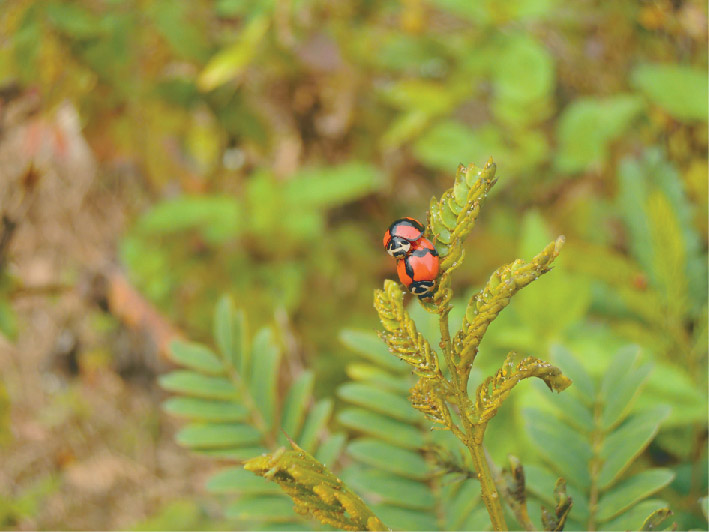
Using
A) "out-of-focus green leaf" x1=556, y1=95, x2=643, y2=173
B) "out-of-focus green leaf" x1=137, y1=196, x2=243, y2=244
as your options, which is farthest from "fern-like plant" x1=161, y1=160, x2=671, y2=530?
"out-of-focus green leaf" x1=556, y1=95, x2=643, y2=173

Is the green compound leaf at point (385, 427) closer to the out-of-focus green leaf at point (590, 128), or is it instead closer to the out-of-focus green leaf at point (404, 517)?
the out-of-focus green leaf at point (404, 517)

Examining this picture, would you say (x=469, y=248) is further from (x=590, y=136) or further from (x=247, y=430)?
(x=247, y=430)

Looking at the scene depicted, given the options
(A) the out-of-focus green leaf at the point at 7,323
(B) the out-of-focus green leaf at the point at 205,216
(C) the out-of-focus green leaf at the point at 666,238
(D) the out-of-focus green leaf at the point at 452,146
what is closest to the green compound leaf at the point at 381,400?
(C) the out-of-focus green leaf at the point at 666,238

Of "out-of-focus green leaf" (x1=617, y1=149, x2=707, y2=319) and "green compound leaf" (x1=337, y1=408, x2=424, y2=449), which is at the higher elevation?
"out-of-focus green leaf" (x1=617, y1=149, x2=707, y2=319)

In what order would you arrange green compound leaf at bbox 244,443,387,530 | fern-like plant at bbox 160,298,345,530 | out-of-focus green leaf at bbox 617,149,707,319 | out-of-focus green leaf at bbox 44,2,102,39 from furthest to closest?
1. out-of-focus green leaf at bbox 44,2,102,39
2. out-of-focus green leaf at bbox 617,149,707,319
3. fern-like plant at bbox 160,298,345,530
4. green compound leaf at bbox 244,443,387,530

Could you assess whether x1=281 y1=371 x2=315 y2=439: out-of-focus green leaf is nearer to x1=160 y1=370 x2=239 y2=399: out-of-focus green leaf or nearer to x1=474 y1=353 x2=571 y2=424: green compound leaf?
x1=160 y1=370 x2=239 y2=399: out-of-focus green leaf

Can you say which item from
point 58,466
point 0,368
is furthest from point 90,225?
point 58,466

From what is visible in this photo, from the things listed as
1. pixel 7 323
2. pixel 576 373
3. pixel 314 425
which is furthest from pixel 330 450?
pixel 7 323
